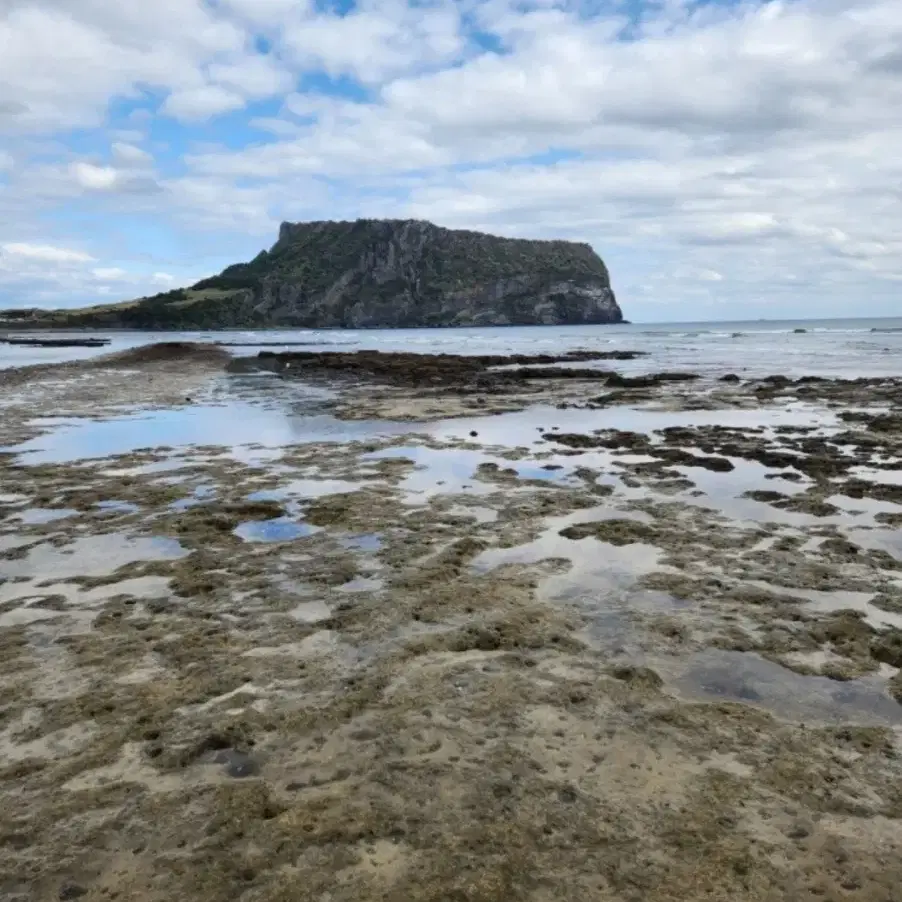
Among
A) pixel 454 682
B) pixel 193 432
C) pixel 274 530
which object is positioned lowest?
pixel 193 432

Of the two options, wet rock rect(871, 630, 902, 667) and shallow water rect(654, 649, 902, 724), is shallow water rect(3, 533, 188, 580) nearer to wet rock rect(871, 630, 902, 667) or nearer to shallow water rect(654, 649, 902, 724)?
shallow water rect(654, 649, 902, 724)

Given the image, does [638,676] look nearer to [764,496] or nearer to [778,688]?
[778,688]

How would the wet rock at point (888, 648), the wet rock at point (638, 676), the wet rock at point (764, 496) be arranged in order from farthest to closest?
the wet rock at point (764, 496) < the wet rock at point (888, 648) < the wet rock at point (638, 676)

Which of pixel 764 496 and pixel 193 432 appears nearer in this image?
pixel 764 496

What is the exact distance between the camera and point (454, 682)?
20.9 feet

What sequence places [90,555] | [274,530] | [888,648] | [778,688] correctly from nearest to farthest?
[778,688] < [888,648] < [90,555] < [274,530]

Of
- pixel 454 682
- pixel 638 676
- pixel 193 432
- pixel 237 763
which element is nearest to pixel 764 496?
pixel 638 676

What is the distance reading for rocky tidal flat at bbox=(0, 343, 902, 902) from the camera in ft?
13.8

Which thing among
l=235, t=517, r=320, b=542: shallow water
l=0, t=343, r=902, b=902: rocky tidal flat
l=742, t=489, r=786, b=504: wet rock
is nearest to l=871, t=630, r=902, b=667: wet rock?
l=0, t=343, r=902, b=902: rocky tidal flat

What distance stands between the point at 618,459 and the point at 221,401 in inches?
728

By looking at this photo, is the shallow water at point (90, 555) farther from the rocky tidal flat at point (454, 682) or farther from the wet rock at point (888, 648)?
the wet rock at point (888, 648)

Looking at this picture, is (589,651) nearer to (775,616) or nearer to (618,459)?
(775,616)

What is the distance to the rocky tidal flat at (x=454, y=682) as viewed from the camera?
4195 millimetres

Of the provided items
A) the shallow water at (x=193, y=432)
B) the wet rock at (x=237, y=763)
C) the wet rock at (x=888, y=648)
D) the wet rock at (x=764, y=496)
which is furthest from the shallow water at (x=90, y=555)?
the wet rock at (x=764, y=496)
